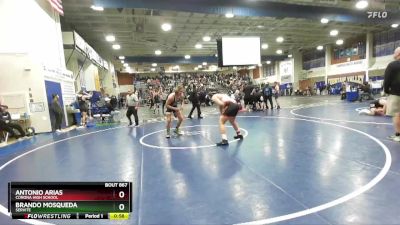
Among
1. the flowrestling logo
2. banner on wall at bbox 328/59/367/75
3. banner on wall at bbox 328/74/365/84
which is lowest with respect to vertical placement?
banner on wall at bbox 328/74/365/84

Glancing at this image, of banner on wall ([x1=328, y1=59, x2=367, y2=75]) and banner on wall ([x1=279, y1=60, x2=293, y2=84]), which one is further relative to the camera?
banner on wall ([x1=279, y1=60, x2=293, y2=84])

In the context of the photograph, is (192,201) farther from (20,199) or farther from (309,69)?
(309,69)

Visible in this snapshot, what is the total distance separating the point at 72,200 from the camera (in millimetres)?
1983

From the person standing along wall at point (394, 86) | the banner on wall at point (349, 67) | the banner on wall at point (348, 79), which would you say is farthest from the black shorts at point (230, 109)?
the banner on wall at point (349, 67)

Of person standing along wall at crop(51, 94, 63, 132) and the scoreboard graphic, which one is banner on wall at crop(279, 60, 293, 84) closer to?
person standing along wall at crop(51, 94, 63, 132)

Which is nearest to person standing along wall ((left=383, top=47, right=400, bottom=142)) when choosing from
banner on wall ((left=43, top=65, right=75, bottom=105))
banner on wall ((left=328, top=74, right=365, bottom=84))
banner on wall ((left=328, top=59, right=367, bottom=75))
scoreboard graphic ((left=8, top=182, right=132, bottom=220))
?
scoreboard graphic ((left=8, top=182, right=132, bottom=220))

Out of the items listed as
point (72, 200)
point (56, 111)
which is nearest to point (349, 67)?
point (56, 111)

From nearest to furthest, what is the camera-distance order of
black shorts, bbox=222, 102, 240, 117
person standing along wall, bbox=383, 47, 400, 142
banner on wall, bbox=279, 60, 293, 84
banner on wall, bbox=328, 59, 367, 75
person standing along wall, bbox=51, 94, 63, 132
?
person standing along wall, bbox=383, 47, 400, 142 < black shorts, bbox=222, 102, 240, 117 < person standing along wall, bbox=51, 94, 63, 132 < banner on wall, bbox=328, 59, 367, 75 < banner on wall, bbox=279, 60, 293, 84

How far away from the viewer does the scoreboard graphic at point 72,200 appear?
197 centimetres

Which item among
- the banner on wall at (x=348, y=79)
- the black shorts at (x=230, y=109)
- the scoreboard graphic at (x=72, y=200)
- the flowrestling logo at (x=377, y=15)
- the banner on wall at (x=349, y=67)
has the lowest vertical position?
the scoreboard graphic at (x=72, y=200)

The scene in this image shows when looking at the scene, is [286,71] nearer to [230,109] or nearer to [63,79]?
[63,79]

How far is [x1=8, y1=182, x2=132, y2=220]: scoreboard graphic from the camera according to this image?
1.97 metres

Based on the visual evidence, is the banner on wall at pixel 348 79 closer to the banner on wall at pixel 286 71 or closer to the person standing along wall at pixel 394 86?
the banner on wall at pixel 286 71

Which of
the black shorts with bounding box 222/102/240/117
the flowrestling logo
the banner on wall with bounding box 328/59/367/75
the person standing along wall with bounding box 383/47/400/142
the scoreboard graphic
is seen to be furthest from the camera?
the banner on wall with bounding box 328/59/367/75
